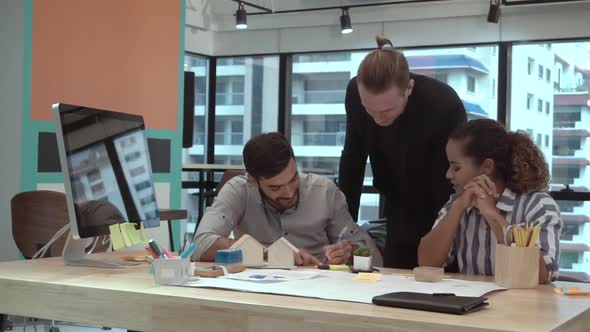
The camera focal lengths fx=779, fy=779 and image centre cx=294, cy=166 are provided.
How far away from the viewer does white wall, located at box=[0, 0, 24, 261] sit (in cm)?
473

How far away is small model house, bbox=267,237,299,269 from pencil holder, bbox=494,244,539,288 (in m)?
0.59

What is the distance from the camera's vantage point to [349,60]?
8.56 metres

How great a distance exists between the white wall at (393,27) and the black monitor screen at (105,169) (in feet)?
19.5

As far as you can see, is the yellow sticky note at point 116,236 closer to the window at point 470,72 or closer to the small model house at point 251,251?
the small model house at point 251,251

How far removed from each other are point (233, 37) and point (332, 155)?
1.80 metres

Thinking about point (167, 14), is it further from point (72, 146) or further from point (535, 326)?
point (535, 326)

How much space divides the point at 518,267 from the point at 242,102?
7.43m

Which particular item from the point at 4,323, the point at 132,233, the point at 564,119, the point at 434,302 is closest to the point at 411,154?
the point at 132,233

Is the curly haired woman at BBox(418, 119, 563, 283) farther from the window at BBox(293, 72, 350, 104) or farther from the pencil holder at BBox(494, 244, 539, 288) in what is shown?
the window at BBox(293, 72, 350, 104)

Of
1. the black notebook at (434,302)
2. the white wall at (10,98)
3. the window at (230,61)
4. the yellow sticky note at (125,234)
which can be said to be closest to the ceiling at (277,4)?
the window at (230,61)

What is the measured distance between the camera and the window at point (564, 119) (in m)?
7.38

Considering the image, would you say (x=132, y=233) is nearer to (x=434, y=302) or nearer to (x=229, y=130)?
(x=434, y=302)

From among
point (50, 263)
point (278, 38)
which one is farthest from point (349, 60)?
point (50, 263)

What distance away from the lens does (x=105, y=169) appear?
7.05ft
